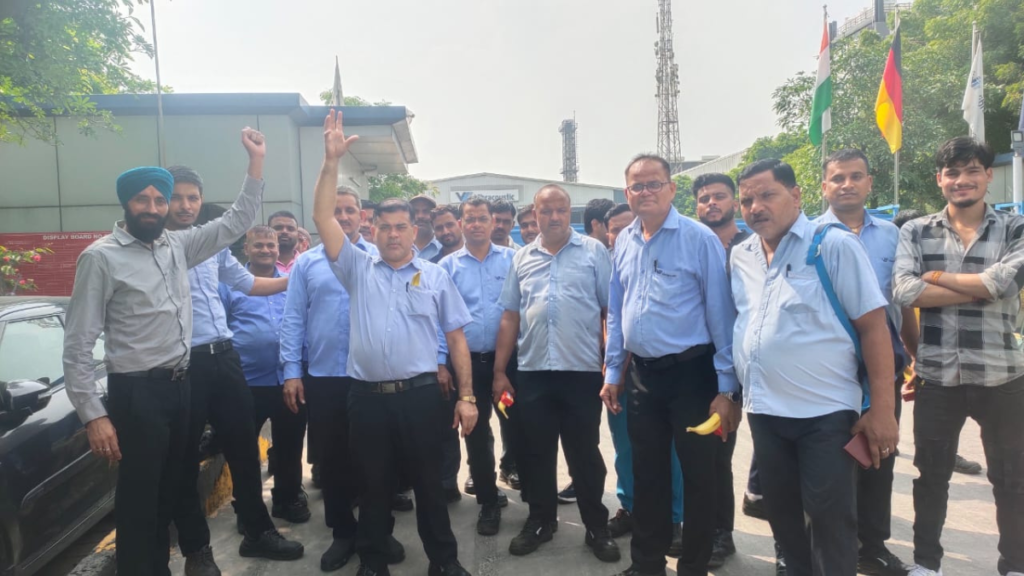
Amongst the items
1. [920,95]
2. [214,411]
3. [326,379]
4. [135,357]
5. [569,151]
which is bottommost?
[214,411]

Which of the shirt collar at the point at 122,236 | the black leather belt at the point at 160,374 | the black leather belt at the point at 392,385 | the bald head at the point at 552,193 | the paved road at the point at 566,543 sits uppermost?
the bald head at the point at 552,193

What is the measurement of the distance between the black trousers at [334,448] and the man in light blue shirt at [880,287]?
2849 mm

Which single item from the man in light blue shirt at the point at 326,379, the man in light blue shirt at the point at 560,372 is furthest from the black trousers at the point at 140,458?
the man in light blue shirt at the point at 560,372

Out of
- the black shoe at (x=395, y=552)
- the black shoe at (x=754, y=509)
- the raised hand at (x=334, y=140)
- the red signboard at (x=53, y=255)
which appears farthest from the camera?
the red signboard at (x=53, y=255)

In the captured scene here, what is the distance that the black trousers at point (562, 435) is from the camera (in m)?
3.68

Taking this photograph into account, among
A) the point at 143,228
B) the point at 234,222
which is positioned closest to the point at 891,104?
the point at 234,222

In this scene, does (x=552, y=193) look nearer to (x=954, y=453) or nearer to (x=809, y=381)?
(x=809, y=381)

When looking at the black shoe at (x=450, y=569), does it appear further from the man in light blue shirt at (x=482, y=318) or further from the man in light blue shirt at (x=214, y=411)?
the man in light blue shirt at (x=214, y=411)

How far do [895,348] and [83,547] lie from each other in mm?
5078

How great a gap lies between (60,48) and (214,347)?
6.67 m

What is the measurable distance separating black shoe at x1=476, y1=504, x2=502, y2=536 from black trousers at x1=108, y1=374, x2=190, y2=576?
1.87 metres

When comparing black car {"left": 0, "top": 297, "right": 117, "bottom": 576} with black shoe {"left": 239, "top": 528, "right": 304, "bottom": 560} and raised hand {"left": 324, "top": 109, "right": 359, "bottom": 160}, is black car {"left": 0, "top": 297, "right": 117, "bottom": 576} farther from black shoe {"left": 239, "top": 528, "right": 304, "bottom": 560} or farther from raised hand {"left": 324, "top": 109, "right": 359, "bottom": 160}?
raised hand {"left": 324, "top": 109, "right": 359, "bottom": 160}

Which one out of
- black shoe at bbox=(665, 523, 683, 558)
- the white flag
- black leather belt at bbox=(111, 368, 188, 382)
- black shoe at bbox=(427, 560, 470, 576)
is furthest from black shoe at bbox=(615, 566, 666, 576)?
the white flag

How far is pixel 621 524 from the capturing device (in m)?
3.97
